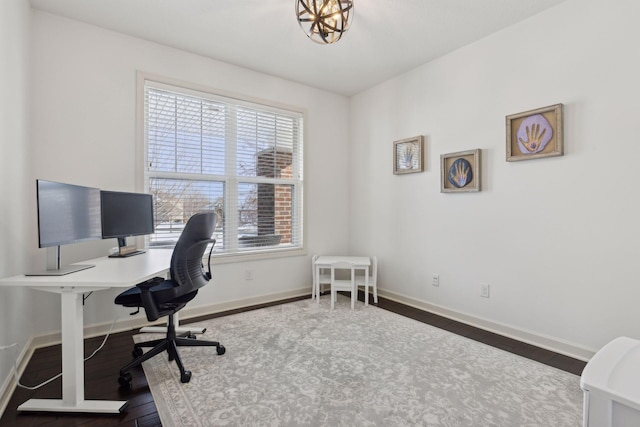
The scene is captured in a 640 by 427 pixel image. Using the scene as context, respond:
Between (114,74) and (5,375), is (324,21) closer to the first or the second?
(114,74)

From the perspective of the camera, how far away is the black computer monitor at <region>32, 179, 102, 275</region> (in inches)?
64.2

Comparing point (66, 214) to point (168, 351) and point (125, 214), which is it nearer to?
point (125, 214)

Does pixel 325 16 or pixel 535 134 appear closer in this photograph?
pixel 325 16

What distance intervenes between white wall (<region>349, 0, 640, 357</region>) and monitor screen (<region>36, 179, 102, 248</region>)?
3.00 metres

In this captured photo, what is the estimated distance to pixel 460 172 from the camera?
10.0ft

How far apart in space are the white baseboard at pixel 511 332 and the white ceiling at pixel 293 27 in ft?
8.65

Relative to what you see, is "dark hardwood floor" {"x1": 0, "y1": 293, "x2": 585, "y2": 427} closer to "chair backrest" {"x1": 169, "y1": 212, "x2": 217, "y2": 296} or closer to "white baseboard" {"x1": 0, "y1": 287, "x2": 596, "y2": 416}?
"white baseboard" {"x1": 0, "y1": 287, "x2": 596, "y2": 416}

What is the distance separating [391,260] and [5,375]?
3.41 metres

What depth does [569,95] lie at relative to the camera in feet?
7.65

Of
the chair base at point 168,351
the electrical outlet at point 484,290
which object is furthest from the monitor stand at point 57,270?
the electrical outlet at point 484,290

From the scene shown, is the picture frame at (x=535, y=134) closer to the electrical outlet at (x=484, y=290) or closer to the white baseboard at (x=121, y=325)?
the electrical outlet at (x=484, y=290)

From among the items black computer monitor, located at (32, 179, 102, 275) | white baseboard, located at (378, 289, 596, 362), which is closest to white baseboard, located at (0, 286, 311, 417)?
black computer monitor, located at (32, 179, 102, 275)

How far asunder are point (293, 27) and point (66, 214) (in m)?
2.25

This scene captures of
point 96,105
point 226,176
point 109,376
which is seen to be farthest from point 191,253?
point 96,105
